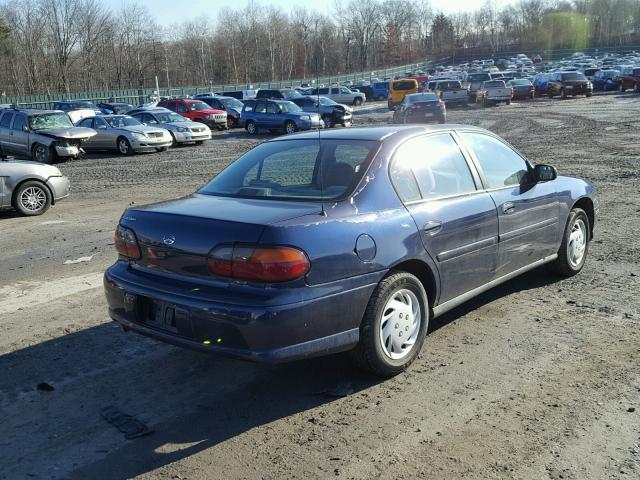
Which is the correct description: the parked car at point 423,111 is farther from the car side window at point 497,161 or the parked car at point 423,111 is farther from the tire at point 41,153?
the car side window at point 497,161

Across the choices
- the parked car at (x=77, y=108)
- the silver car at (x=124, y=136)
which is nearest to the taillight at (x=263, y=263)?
the silver car at (x=124, y=136)

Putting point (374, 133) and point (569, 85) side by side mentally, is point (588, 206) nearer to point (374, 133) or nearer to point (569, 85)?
point (374, 133)

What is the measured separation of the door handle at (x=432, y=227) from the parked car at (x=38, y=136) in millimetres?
18060

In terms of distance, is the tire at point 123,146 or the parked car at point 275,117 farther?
the parked car at point 275,117

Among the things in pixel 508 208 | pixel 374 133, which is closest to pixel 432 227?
pixel 374 133

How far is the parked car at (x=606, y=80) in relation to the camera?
155 ft

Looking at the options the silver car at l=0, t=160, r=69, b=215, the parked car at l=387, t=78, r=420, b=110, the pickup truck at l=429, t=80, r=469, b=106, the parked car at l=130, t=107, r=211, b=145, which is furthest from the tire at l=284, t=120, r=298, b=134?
the silver car at l=0, t=160, r=69, b=215

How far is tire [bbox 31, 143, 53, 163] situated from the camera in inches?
778

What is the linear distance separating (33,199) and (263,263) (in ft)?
28.7

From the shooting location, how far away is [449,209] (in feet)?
14.9

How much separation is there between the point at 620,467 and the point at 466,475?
77 centimetres

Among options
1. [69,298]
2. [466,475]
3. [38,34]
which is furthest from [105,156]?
[38,34]

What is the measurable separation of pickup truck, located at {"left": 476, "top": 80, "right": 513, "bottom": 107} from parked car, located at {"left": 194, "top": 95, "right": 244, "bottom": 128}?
14.6m

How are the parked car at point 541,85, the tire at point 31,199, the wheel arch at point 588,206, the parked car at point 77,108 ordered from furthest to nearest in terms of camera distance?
the parked car at point 541,85
the parked car at point 77,108
the tire at point 31,199
the wheel arch at point 588,206
